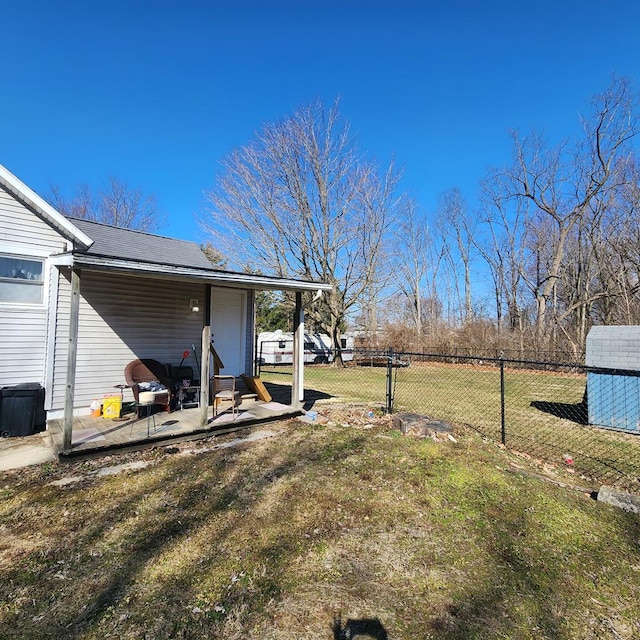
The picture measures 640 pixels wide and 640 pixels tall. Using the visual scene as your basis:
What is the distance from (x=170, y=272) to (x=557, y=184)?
21364 millimetres

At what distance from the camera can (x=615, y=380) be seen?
6.31 metres

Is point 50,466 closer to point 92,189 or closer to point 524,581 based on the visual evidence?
point 524,581

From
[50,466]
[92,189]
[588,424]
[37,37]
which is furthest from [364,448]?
[92,189]

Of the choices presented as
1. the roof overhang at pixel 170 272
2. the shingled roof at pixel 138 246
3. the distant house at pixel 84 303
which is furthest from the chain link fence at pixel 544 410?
the shingled roof at pixel 138 246

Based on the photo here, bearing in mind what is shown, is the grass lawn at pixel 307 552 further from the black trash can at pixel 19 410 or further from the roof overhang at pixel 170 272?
the roof overhang at pixel 170 272

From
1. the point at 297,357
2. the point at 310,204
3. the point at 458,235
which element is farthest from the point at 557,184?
the point at 297,357

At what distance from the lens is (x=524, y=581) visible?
228 cm

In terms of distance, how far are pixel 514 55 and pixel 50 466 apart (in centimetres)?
1444

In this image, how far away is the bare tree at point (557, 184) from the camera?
16703 millimetres

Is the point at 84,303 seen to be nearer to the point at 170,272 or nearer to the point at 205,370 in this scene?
the point at 170,272

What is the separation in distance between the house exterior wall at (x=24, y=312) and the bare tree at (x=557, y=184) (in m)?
18.4

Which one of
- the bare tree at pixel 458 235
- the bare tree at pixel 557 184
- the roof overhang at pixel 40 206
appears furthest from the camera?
the bare tree at pixel 458 235

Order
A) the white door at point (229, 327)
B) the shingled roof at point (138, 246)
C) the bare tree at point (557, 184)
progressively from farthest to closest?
1. the bare tree at point (557, 184)
2. the white door at point (229, 327)
3. the shingled roof at point (138, 246)

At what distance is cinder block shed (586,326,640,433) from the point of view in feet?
19.9
